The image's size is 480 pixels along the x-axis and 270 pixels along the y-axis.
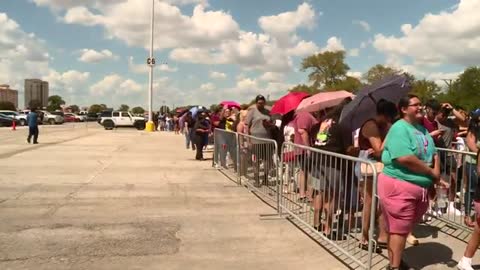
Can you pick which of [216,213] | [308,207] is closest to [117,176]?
[216,213]

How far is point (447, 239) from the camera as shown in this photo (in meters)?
6.06

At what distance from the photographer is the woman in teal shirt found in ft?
14.3

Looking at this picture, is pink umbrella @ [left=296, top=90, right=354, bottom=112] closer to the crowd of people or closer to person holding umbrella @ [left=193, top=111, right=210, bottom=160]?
the crowd of people

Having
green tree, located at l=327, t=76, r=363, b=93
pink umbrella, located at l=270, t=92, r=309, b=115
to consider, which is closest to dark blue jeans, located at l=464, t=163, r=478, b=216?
pink umbrella, located at l=270, t=92, r=309, b=115

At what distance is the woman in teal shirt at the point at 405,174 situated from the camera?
4371 millimetres

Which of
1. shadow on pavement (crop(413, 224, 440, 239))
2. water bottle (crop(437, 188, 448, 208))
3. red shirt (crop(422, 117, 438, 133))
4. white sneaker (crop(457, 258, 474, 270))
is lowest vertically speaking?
shadow on pavement (crop(413, 224, 440, 239))

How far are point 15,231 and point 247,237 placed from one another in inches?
114

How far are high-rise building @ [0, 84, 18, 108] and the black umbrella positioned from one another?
165142 mm

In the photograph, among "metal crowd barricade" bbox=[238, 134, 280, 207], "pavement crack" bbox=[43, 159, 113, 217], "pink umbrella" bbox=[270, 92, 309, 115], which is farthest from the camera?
"pink umbrella" bbox=[270, 92, 309, 115]

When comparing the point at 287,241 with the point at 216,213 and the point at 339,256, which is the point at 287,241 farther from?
the point at 216,213

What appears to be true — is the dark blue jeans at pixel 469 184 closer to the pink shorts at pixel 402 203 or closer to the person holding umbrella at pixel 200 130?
the pink shorts at pixel 402 203

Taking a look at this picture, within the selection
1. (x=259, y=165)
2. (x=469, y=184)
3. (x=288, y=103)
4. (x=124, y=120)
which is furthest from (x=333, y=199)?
(x=124, y=120)

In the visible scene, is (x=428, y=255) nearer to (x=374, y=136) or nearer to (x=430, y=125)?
(x=374, y=136)

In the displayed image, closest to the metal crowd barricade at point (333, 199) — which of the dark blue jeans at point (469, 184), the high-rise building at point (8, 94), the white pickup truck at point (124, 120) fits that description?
the dark blue jeans at point (469, 184)
